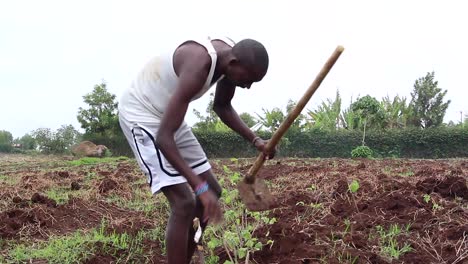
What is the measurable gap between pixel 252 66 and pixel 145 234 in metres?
2.11

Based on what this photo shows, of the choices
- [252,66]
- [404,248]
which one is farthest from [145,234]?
[252,66]

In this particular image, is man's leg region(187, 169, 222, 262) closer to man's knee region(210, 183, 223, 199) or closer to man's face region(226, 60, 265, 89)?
man's knee region(210, 183, 223, 199)

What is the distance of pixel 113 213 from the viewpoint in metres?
5.05

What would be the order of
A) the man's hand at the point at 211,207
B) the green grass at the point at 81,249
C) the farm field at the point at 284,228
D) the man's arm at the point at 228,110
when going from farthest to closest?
the green grass at the point at 81,249, the farm field at the point at 284,228, the man's arm at the point at 228,110, the man's hand at the point at 211,207

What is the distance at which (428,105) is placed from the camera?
26797 mm

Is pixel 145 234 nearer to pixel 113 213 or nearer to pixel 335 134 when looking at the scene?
pixel 113 213

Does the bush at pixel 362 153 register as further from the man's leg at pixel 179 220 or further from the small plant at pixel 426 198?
the man's leg at pixel 179 220

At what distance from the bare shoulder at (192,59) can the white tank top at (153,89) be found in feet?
0.27

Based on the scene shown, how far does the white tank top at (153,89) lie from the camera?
7.88 ft

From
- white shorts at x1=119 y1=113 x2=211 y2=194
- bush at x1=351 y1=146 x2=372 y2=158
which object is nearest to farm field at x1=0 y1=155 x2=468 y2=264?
white shorts at x1=119 y1=113 x2=211 y2=194

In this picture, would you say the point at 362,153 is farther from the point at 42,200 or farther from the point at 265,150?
the point at 265,150

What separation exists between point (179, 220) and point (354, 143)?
57.8ft

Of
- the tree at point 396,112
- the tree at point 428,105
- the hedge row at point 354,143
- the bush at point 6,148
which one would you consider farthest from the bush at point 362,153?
the bush at point 6,148

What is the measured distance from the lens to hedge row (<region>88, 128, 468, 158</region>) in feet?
62.6
